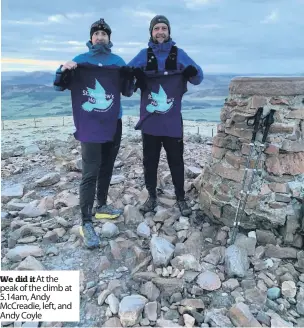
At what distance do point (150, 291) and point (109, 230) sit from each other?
1190mm

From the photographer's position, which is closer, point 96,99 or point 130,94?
point 96,99

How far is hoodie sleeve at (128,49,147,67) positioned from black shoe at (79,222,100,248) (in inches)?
79.9

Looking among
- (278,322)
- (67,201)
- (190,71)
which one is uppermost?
(190,71)

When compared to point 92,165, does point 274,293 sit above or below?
below

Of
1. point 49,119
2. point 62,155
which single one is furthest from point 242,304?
point 49,119

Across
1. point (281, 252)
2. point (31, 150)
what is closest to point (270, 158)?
point (281, 252)

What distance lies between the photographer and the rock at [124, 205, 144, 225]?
5.03 m

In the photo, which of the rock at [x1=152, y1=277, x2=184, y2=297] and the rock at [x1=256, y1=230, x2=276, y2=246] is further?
the rock at [x1=256, y1=230, x2=276, y2=246]

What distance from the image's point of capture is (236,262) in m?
4.07

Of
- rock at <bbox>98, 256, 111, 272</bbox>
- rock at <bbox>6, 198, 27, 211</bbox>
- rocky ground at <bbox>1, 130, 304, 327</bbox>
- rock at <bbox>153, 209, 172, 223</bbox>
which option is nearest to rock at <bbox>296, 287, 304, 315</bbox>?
rocky ground at <bbox>1, 130, 304, 327</bbox>

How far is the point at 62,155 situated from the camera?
310 inches

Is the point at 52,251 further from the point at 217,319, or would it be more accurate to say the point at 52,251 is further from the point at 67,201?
the point at 217,319

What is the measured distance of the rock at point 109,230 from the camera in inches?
185

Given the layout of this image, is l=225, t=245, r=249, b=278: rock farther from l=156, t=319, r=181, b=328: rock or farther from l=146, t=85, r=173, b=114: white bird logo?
l=146, t=85, r=173, b=114: white bird logo
